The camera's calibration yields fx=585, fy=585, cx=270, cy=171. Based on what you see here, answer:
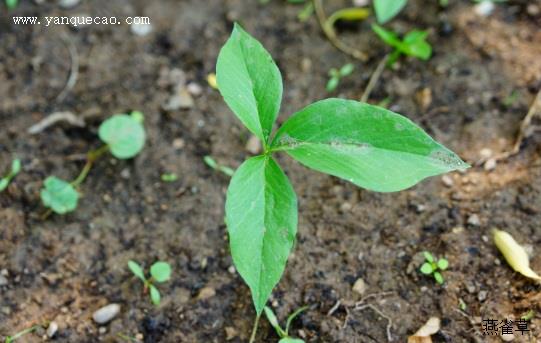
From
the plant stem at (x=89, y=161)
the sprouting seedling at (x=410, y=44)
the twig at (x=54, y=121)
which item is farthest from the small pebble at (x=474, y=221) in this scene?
the twig at (x=54, y=121)

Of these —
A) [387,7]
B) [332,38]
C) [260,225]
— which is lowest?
[332,38]

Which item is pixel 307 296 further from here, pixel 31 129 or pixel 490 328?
pixel 31 129

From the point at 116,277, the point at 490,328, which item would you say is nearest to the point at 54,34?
the point at 116,277

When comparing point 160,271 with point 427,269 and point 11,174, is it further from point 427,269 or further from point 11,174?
point 427,269

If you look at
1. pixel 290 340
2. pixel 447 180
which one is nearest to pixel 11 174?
pixel 290 340

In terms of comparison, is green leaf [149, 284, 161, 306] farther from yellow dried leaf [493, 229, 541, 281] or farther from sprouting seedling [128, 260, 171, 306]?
yellow dried leaf [493, 229, 541, 281]
